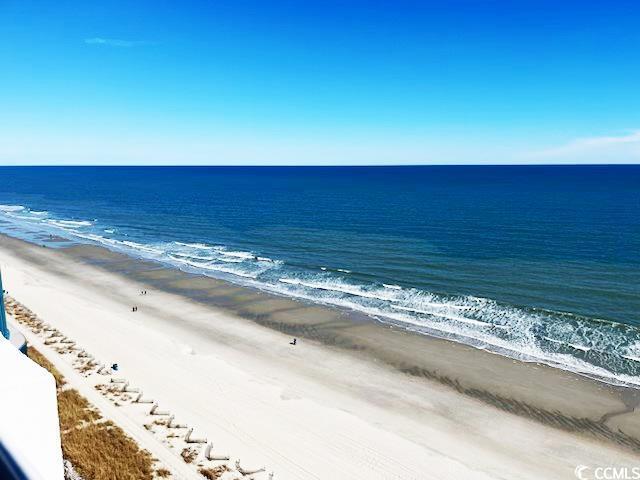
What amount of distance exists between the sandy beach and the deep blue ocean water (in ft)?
11.7

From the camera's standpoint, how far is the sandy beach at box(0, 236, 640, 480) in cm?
1722

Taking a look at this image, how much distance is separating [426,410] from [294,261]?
29301 millimetres

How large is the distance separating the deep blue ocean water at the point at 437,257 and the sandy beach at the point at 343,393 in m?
3.57

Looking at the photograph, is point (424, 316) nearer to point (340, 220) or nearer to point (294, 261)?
point (294, 261)

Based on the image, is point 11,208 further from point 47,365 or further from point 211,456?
point 211,456

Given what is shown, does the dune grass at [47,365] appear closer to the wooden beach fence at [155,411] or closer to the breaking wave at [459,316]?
the wooden beach fence at [155,411]

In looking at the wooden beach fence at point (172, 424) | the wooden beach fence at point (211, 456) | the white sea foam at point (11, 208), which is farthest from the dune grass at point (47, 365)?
the white sea foam at point (11, 208)

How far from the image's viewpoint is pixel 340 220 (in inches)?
2980

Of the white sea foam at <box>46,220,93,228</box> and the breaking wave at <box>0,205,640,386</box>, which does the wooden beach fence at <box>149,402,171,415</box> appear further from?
the white sea foam at <box>46,220,93,228</box>

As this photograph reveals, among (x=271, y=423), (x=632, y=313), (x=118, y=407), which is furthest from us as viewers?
(x=632, y=313)

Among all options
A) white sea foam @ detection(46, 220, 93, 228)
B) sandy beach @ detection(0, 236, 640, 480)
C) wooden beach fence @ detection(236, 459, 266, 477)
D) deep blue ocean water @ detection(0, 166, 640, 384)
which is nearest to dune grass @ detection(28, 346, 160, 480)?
sandy beach @ detection(0, 236, 640, 480)

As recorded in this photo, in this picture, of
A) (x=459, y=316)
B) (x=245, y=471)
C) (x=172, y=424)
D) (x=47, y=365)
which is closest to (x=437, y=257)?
(x=459, y=316)

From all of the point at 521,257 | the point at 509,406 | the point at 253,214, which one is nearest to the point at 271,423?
the point at 509,406

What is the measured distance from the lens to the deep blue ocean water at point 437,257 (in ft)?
102
